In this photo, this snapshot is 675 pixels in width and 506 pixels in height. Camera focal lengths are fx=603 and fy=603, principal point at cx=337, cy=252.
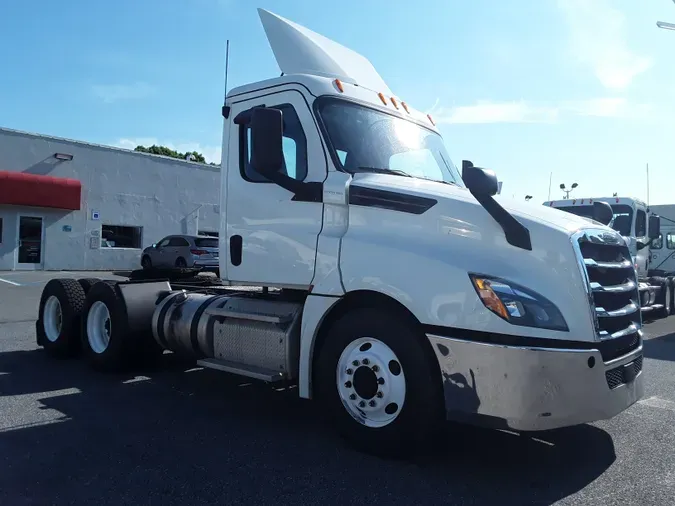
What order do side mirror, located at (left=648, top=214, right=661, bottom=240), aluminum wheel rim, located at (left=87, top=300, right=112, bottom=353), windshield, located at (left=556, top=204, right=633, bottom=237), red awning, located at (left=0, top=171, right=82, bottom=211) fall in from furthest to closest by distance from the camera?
red awning, located at (left=0, top=171, right=82, bottom=211)
side mirror, located at (left=648, top=214, right=661, bottom=240)
windshield, located at (left=556, top=204, right=633, bottom=237)
aluminum wheel rim, located at (left=87, top=300, right=112, bottom=353)

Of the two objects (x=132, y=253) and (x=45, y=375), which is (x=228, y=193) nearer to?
(x=45, y=375)

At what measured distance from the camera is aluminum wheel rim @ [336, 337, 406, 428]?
13.3 feet

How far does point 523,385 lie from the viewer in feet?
11.7

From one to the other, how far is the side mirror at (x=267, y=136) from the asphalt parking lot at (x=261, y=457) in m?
2.15

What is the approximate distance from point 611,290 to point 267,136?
2.67 m

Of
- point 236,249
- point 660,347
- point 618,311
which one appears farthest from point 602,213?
point 660,347

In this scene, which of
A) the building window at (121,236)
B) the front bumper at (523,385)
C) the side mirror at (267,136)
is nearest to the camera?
the front bumper at (523,385)

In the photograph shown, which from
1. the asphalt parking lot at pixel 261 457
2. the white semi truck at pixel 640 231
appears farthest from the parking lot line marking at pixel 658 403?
the white semi truck at pixel 640 231

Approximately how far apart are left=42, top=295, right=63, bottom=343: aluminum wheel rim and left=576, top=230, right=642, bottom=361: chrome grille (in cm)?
661

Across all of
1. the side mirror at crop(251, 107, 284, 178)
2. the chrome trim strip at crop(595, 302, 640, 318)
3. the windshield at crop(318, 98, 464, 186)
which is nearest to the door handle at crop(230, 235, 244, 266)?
the side mirror at crop(251, 107, 284, 178)

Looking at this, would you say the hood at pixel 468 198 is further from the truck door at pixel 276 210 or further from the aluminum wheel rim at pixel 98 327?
the aluminum wheel rim at pixel 98 327

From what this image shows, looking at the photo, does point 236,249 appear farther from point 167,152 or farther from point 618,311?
point 167,152

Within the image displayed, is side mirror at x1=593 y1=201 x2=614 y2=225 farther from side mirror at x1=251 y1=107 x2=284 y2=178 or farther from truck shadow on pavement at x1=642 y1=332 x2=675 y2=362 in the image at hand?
truck shadow on pavement at x1=642 y1=332 x2=675 y2=362

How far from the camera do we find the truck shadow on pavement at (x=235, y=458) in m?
3.59
